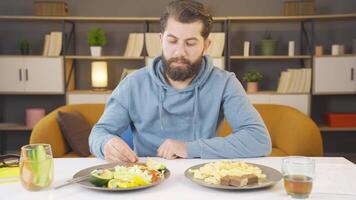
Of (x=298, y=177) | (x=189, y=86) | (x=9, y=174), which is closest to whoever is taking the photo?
(x=298, y=177)

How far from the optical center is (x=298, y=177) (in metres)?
1.04

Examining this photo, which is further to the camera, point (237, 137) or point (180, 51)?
point (180, 51)

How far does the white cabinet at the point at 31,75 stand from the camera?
167 inches

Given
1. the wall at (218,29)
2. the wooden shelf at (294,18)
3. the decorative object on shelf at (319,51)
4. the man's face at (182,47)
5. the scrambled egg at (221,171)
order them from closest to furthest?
the scrambled egg at (221,171) → the man's face at (182,47) → the wooden shelf at (294,18) → the decorative object on shelf at (319,51) → the wall at (218,29)

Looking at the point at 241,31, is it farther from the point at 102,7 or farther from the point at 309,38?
the point at 102,7

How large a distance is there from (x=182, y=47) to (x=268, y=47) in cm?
280

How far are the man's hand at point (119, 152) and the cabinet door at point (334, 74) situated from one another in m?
3.25

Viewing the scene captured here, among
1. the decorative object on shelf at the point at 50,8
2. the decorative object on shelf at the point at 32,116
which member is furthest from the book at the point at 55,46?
the decorative object on shelf at the point at 32,116

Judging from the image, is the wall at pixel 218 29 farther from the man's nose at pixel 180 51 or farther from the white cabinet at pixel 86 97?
the man's nose at pixel 180 51

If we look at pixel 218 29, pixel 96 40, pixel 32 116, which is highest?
pixel 218 29

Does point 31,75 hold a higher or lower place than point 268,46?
lower

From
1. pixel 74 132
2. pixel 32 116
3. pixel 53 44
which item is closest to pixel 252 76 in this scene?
pixel 74 132

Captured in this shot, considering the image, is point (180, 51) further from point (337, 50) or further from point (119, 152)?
point (337, 50)

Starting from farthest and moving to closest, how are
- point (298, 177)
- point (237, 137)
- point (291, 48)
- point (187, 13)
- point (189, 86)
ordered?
point (291, 48) < point (189, 86) < point (187, 13) < point (237, 137) < point (298, 177)
